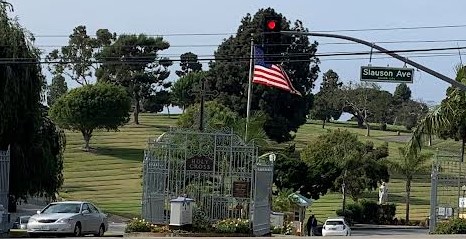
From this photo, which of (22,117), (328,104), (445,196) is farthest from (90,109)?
(445,196)

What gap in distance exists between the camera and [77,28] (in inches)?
4845

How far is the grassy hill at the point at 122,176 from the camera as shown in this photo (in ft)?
236

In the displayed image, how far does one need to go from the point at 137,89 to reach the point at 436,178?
90.9 metres

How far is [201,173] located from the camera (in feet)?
103

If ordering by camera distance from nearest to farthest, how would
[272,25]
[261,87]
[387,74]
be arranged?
[272,25], [387,74], [261,87]

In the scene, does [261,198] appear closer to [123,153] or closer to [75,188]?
[75,188]

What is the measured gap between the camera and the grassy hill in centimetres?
7188

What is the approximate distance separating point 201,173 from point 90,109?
64.7 m

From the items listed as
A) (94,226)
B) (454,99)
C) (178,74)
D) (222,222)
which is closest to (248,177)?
(222,222)

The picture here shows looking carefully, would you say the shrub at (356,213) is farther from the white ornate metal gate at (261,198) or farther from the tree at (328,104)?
the tree at (328,104)

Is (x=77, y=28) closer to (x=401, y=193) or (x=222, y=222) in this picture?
(x=401, y=193)

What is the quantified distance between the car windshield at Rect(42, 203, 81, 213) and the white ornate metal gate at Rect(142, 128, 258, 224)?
8.95ft

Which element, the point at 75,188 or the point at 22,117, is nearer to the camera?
the point at 22,117

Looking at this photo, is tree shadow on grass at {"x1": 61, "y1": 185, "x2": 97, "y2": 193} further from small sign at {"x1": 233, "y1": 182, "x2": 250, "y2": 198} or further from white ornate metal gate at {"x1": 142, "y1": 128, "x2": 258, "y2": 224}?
small sign at {"x1": 233, "y1": 182, "x2": 250, "y2": 198}
